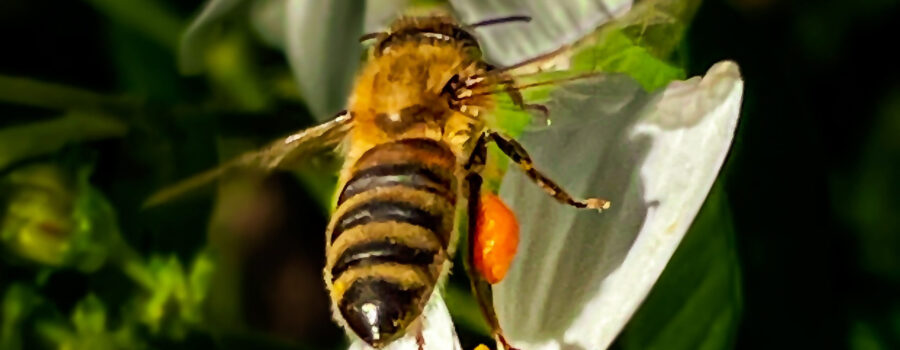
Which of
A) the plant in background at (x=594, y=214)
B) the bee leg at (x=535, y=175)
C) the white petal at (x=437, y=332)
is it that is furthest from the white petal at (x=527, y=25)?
the white petal at (x=437, y=332)

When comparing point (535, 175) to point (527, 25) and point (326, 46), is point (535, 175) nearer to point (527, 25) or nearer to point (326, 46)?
point (527, 25)

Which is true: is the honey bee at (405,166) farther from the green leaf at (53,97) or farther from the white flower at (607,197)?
the green leaf at (53,97)

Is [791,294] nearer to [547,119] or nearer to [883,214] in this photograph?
[547,119]

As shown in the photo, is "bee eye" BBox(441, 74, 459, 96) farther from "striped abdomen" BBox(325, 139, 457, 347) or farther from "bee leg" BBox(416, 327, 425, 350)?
"bee leg" BBox(416, 327, 425, 350)

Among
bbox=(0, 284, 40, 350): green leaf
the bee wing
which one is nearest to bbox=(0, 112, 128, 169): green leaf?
bbox=(0, 284, 40, 350): green leaf

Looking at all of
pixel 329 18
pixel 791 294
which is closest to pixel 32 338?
pixel 329 18

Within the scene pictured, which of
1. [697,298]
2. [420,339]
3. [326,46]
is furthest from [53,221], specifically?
[697,298]
